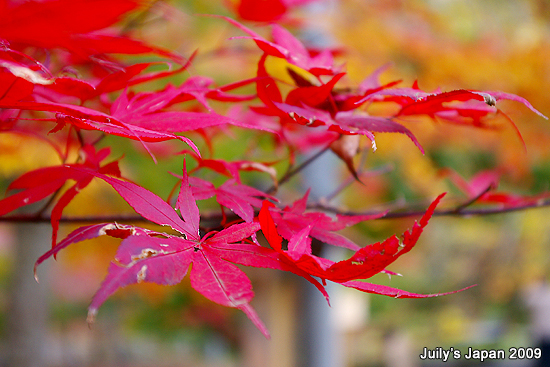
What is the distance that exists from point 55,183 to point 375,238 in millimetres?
2415

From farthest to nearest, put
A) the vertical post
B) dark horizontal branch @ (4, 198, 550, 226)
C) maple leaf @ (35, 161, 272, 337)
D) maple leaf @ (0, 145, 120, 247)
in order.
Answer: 1. the vertical post
2. dark horizontal branch @ (4, 198, 550, 226)
3. maple leaf @ (0, 145, 120, 247)
4. maple leaf @ (35, 161, 272, 337)

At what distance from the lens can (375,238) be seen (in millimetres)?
2635

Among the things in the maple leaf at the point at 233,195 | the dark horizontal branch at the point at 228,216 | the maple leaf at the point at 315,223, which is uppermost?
the maple leaf at the point at 233,195

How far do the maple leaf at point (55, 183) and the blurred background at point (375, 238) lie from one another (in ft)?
0.83

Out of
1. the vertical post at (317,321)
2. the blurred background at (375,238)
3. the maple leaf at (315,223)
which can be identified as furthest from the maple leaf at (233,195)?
the vertical post at (317,321)

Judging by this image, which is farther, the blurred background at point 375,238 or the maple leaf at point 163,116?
the blurred background at point 375,238

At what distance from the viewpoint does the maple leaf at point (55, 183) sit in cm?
35

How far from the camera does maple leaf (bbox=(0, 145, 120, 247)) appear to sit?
1.14ft

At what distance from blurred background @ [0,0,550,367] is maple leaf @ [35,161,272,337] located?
0.15 meters

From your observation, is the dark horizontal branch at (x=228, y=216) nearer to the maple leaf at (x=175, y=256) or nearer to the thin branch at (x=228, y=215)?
the thin branch at (x=228, y=215)

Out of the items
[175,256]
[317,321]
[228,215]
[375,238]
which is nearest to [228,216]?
[228,215]

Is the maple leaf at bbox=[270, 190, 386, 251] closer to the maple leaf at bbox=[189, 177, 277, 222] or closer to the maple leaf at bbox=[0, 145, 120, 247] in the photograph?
the maple leaf at bbox=[189, 177, 277, 222]

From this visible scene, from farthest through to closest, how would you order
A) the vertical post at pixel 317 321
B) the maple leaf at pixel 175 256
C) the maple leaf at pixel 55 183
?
the vertical post at pixel 317 321
the maple leaf at pixel 55 183
the maple leaf at pixel 175 256

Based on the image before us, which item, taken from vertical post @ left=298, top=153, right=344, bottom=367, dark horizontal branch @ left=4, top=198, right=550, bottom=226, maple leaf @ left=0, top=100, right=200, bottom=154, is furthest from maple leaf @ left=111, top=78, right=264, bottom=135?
vertical post @ left=298, top=153, right=344, bottom=367
